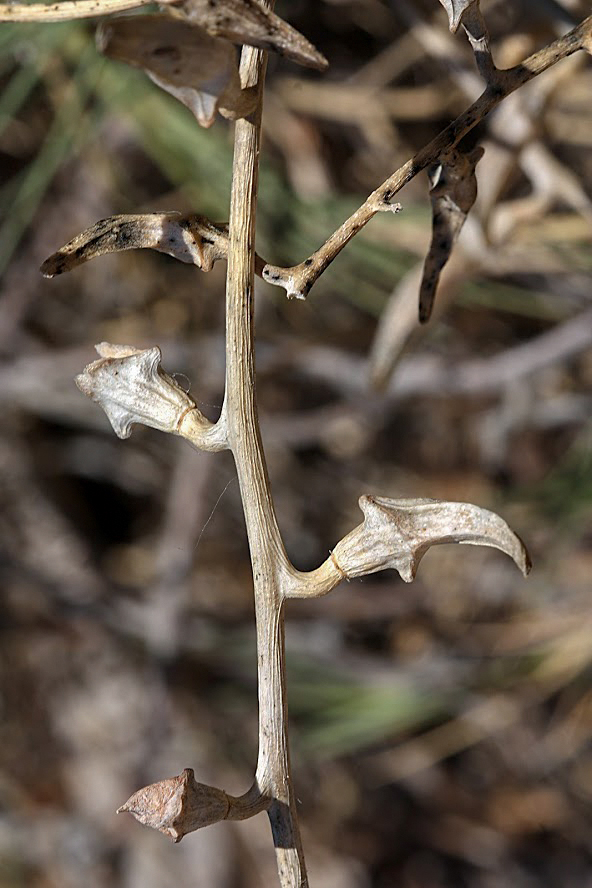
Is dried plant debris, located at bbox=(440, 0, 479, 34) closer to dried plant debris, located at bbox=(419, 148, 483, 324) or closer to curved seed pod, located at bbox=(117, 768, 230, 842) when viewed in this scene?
dried plant debris, located at bbox=(419, 148, 483, 324)

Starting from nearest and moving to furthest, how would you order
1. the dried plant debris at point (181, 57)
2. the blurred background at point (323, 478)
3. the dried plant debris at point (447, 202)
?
the dried plant debris at point (181, 57), the dried plant debris at point (447, 202), the blurred background at point (323, 478)

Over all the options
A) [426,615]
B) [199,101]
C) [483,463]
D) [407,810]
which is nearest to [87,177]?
[483,463]

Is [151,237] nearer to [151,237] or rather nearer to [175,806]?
[151,237]

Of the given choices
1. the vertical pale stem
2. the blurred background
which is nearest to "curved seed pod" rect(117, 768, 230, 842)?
the vertical pale stem

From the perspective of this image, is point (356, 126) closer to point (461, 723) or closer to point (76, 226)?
point (76, 226)

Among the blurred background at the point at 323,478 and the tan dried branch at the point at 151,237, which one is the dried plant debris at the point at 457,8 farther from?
the blurred background at the point at 323,478

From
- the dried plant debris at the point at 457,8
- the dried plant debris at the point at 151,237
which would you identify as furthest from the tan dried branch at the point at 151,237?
the dried plant debris at the point at 457,8
